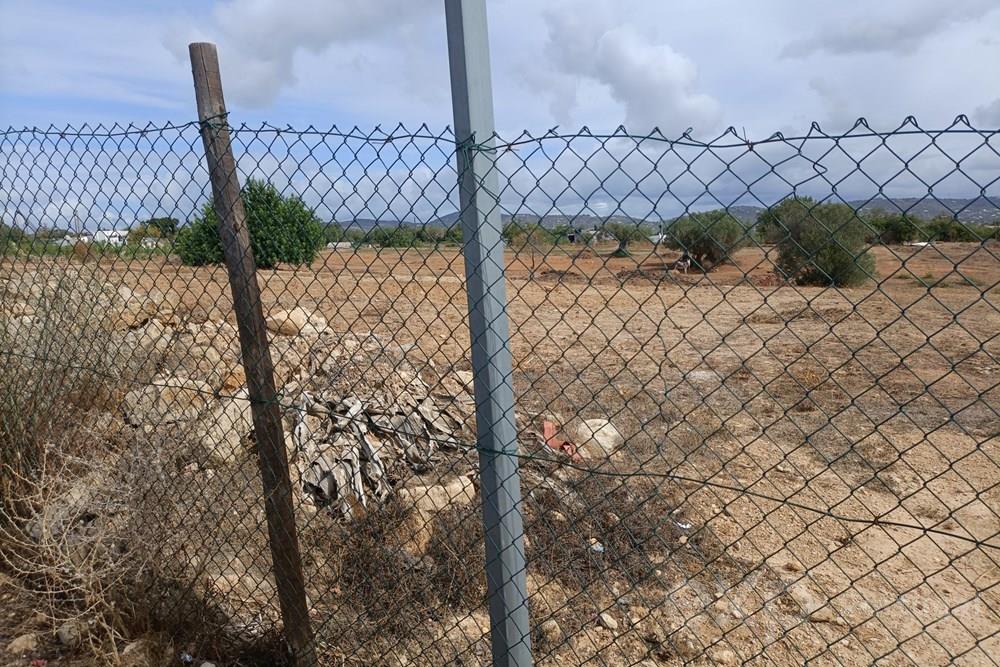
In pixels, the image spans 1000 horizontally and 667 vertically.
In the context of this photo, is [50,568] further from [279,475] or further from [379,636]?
[379,636]

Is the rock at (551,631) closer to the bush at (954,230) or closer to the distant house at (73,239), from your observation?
the bush at (954,230)

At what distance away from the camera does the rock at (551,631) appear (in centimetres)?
325

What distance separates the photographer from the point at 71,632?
2.91 meters

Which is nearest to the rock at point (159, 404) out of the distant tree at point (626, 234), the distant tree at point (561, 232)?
the distant tree at point (561, 232)

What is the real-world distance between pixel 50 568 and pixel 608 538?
8.86 ft

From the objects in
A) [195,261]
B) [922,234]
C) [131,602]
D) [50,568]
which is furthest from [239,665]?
[922,234]

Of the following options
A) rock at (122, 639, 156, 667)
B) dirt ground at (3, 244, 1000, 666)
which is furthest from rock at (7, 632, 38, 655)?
dirt ground at (3, 244, 1000, 666)

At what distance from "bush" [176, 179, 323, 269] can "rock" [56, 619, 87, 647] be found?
5.03 feet

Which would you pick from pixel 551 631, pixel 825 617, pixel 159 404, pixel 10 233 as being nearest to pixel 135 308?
pixel 159 404

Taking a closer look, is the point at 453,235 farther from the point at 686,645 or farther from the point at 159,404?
the point at 159,404

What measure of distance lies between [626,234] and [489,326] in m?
0.43

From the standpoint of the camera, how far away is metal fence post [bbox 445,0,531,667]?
184 cm

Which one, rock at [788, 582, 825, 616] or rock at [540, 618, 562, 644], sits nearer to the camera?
rock at [540, 618, 562, 644]

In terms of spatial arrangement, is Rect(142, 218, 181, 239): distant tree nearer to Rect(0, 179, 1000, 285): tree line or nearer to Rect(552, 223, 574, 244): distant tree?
Rect(0, 179, 1000, 285): tree line
